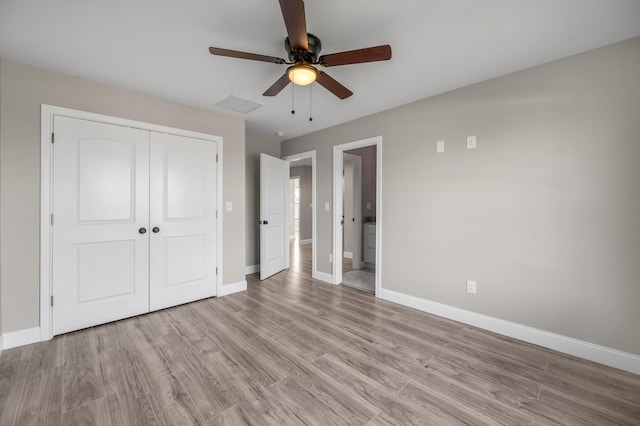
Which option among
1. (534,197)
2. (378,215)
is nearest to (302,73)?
(378,215)

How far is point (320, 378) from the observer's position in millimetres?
1806

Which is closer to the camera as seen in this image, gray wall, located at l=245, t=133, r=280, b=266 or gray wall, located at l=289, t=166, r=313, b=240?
gray wall, located at l=245, t=133, r=280, b=266

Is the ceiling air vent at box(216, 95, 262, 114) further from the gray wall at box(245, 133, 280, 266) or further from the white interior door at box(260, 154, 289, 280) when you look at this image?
the gray wall at box(245, 133, 280, 266)

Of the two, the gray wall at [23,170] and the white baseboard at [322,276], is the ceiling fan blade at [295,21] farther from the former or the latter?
the white baseboard at [322,276]

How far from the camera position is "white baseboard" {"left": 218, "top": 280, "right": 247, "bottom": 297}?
11.4 feet

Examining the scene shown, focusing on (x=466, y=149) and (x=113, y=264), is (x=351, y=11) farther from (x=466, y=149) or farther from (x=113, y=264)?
(x=113, y=264)

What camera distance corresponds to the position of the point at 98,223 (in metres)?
2.57

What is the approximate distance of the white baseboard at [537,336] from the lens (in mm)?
1914

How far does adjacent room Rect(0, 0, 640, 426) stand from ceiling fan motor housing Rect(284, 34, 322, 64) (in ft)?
0.05

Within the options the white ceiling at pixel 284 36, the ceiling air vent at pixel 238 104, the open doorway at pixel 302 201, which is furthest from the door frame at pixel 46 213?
the open doorway at pixel 302 201

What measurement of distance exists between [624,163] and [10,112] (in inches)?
198

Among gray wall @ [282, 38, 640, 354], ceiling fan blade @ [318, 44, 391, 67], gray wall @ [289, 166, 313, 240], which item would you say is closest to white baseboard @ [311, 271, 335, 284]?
gray wall @ [282, 38, 640, 354]

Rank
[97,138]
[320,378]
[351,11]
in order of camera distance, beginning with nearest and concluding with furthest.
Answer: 1. [351,11]
2. [320,378]
3. [97,138]

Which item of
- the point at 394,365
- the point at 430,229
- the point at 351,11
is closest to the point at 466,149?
the point at 430,229
